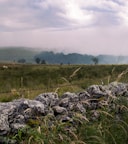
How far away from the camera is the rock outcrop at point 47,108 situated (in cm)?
750

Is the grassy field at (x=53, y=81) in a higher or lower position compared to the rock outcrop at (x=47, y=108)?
lower

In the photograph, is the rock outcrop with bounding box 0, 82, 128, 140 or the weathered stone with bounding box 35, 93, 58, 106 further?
the weathered stone with bounding box 35, 93, 58, 106

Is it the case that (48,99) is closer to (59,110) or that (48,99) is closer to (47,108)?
(47,108)

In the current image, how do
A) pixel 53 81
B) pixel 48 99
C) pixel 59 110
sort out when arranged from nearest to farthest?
pixel 59 110 < pixel 48 99 < pixel 53 81

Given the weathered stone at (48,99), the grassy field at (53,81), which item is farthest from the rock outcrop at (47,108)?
the grassy field at (53,81)

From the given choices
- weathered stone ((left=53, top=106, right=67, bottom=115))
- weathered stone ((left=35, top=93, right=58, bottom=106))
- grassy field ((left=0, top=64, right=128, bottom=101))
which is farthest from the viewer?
grassy field ((left=0, top=64, right=128, bottom=101))

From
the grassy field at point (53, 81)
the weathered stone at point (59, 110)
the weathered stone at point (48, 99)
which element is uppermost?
the weathered stone at point (48, 99)

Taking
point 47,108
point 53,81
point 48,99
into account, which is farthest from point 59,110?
point 53,81

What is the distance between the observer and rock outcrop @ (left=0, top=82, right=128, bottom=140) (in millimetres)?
7504

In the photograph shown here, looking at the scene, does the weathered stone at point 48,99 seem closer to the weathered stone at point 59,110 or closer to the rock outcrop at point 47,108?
the rock outcrop at point 47,108

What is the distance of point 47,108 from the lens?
824 cm

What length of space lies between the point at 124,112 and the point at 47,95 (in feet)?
5.29

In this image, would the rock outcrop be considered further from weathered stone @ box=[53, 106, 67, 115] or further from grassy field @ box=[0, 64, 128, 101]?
grassy field @ box=[0, 64, 128, 101]

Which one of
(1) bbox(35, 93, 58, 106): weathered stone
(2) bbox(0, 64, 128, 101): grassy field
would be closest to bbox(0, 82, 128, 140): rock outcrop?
(1) bbox(35, 93, 58, 106): weathered stone
